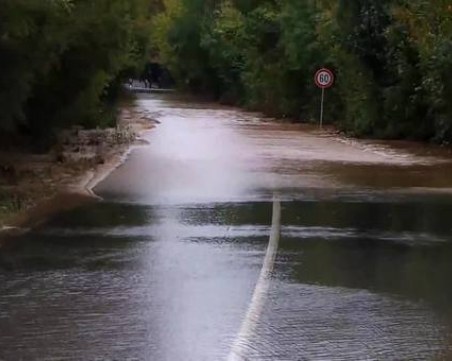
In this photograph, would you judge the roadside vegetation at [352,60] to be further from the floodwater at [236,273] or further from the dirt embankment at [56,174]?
the floodwater at [236,273]

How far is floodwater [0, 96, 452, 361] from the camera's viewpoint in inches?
310

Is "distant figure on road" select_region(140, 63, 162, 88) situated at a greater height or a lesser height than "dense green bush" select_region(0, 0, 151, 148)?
lesser

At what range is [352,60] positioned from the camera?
37.5 m

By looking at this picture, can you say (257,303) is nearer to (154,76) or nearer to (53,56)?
(53,56)

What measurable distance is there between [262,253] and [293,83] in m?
40.2

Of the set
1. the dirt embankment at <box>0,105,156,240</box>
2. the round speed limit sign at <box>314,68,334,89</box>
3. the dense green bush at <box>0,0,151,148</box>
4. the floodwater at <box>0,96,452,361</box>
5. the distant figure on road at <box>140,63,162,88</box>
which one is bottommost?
the distant figure on road at <box>140,63,162,88</box>

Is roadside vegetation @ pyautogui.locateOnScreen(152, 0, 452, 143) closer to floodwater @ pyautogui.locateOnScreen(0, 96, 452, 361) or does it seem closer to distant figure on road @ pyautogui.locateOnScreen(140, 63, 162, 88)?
floodwater @ pyautogui.locateOnScreen(0, 96, 452, 361)

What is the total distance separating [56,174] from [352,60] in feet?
59.3

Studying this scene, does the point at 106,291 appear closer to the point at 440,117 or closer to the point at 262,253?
the point at 262,253

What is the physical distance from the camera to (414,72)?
Result: 3294 centimetres

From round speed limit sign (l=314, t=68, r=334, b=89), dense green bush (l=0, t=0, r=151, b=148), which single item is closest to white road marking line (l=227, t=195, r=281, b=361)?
dense green bush (l=0, t=0, r=151, b=148)

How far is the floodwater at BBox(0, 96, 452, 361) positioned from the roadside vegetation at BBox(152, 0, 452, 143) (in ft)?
29.1

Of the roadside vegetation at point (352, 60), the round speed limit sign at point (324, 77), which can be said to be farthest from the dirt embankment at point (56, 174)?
the round speed limit sign at point (324, 77)

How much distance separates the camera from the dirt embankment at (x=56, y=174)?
15.9 meters
